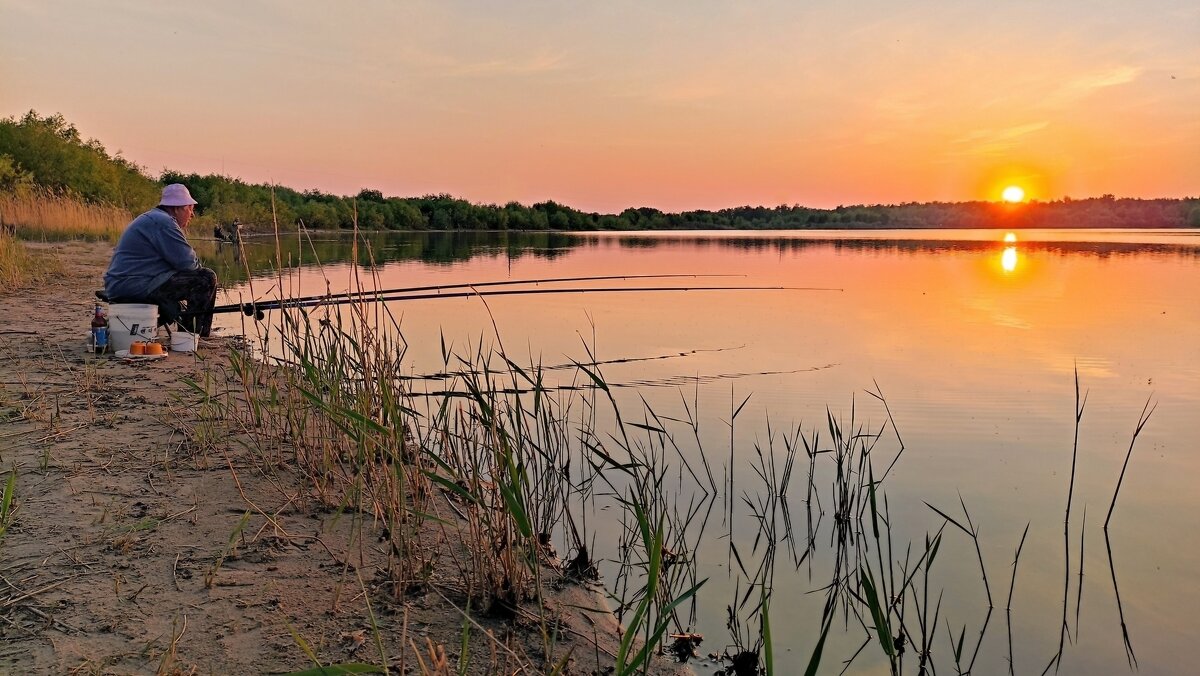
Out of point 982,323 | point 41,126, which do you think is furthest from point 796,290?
point 41,126

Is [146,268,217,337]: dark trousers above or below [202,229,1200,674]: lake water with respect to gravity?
above

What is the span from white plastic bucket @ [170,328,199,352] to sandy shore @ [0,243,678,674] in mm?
2572

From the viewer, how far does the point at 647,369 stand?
8.24 m

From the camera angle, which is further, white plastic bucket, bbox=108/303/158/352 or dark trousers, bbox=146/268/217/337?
dark trousers, bbox=146/268/217/337

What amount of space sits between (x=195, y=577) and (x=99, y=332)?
4.92 metres

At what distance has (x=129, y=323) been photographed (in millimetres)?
6875

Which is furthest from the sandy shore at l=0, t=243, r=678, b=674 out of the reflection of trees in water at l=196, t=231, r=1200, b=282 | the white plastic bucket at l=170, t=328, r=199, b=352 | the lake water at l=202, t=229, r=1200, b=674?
the reflection of trees in water at l=196, t=231, r=1200, b=282

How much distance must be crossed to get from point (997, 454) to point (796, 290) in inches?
439

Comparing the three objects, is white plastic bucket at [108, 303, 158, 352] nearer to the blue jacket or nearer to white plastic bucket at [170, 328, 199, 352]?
white plastic bucket at [170, 328, 199, 352]

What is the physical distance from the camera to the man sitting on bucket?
7254 mm

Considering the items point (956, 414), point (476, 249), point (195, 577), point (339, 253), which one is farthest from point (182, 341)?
point (476, 249)

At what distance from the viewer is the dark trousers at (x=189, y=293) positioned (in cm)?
747

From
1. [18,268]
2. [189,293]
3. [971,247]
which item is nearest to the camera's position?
[189,293]

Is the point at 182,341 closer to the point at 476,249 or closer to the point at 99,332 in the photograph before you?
the point at 99,332
